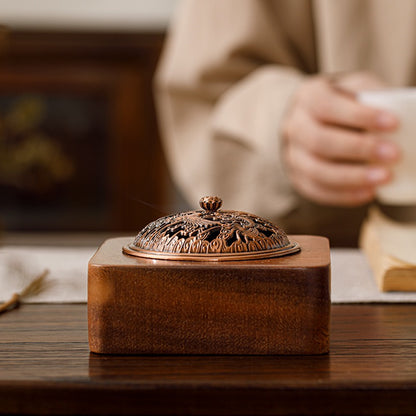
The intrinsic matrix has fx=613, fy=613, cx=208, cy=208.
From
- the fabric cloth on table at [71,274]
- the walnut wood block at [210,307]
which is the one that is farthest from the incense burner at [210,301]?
the fabric cloth on table at [71,274]

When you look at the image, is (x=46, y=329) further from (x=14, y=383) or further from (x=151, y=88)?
(x=151, y=88)

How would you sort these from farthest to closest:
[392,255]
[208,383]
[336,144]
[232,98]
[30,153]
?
1. [30,153]
2. [232,98]
3. [336,144]
4. [392,255]
5. [208,383]

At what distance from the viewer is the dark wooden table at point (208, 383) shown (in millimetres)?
304

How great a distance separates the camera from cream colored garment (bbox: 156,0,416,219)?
0.89 metres

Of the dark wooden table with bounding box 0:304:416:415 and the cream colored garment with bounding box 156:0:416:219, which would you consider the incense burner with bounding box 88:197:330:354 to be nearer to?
the dark wooden table with bounding box 0:304:416:415

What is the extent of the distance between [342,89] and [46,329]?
0.46m

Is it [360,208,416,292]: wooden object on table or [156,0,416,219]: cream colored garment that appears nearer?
[360,208,416,292]: wooden object on table

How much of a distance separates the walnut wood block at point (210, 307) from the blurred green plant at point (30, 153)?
176 cm

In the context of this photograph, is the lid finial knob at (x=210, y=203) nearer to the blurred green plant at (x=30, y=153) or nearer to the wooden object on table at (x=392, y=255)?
the wooden object on table at (x=392, y=255)

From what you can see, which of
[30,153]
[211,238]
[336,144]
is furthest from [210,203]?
[30,153]

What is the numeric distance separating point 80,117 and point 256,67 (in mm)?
1187

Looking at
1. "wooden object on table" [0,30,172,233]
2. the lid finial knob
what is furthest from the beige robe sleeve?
"wooden object on table" [0,30,172,233]

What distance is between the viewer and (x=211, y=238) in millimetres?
360

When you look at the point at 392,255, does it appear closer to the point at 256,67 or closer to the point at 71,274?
the point at 71,274
